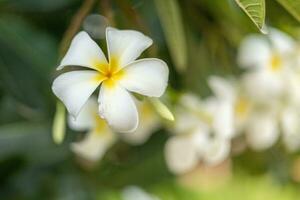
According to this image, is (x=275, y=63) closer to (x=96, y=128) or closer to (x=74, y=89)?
(x=96, y=128)

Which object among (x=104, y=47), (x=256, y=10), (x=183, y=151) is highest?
(x=256, y=10)

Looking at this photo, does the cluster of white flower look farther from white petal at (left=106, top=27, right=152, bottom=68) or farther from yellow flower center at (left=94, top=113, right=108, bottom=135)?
white petal at (left=106, top=27, right=152, bottom=68)

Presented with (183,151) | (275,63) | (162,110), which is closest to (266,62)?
(275,63)

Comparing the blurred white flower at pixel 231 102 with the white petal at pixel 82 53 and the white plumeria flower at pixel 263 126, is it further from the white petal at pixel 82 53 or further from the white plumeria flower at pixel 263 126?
the white petal at pixel 82 53

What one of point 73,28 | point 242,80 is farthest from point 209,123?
point 73,28

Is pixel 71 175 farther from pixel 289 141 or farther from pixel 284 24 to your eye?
pixel 284 24

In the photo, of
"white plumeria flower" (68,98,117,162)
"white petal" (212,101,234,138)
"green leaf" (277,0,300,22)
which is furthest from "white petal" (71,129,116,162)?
"green leaf" (277,0,300,22)
